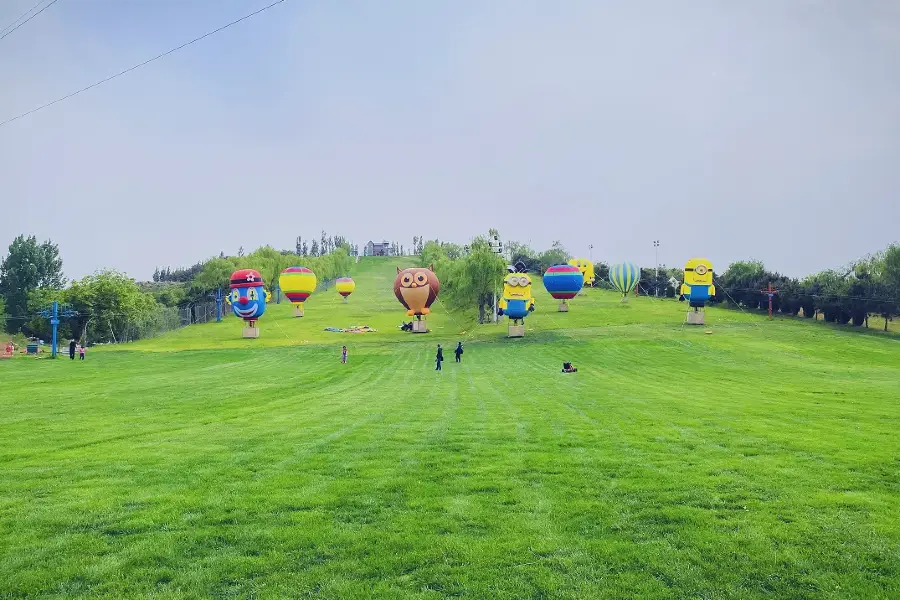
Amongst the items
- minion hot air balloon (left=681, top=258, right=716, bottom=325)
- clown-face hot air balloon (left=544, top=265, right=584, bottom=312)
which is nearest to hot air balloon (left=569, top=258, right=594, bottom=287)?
clown-face hot air balloon (left=544, top=265, right=584, bottom=312)

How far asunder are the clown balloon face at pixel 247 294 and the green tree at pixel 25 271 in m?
50.8

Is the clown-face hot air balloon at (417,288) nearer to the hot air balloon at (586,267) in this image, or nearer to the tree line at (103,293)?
the tree line at (103,293)

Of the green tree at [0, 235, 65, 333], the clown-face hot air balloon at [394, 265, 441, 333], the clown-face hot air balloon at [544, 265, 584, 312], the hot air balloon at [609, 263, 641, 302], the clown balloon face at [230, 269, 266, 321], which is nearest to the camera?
the clown-face hot air balloon at [394, 265, 441, 333]

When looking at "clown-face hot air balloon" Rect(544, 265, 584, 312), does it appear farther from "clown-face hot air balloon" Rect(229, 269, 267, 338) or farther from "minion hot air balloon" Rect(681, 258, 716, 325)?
"clown-face hot air balloon" Rect(229, 269, 267, 338)

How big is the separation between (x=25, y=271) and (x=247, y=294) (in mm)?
57911

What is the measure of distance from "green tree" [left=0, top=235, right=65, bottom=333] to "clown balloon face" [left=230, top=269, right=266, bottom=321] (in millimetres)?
50825

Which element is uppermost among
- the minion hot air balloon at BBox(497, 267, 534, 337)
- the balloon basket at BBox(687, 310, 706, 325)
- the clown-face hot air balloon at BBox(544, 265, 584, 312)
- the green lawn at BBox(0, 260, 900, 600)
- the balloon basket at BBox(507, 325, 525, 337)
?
the clown-face hot air balloon at BBox(544, 265, 584, 312)

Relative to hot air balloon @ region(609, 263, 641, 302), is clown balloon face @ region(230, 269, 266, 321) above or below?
below

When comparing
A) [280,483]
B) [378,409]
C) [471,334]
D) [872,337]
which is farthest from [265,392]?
[872,337]

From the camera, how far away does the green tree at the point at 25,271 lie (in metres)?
91.5

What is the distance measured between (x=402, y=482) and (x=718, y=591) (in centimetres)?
546

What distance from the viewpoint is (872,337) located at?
54156mm

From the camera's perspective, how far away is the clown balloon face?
189 ft

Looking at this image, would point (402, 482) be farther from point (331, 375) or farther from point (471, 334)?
point (471, 334)
